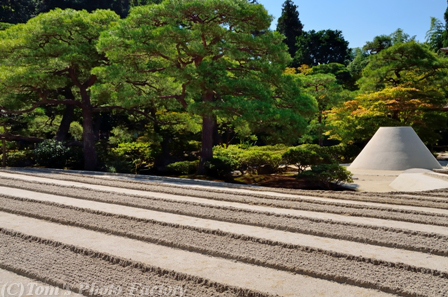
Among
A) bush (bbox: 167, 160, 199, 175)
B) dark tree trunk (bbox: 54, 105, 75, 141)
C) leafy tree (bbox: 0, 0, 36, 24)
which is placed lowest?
bush (bbox: 167, 160, 199, 175)

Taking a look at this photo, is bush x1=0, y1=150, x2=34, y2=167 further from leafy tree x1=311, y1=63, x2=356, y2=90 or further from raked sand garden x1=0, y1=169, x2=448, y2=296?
leafy tree x1=311, y1=63, x2=356, y2=90

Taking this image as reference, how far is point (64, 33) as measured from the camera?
39.5 feet

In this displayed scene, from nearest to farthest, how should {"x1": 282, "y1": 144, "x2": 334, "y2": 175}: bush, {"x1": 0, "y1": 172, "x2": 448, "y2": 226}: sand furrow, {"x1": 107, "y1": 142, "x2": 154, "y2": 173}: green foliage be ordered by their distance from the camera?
{"x1": 0, "y1": 172, "x2": 448, "y2": 226}: sand furrow < {"x1": 282, "y1": 144, "x2": 334, "y2": 175}: bush < {"x1": 107, "y1": 142, "x2": 154, "y2": 173}: green foliage

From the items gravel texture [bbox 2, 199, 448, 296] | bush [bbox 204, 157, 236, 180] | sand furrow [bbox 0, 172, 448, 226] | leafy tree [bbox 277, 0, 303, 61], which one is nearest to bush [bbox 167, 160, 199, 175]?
bush [bbox 204, 157, 236, 180]

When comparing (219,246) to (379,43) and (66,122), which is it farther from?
(379,43)

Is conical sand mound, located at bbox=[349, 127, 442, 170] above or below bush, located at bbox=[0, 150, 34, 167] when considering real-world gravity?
above

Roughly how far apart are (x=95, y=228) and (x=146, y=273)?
1.67 m

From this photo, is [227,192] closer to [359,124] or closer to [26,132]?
[26,132]

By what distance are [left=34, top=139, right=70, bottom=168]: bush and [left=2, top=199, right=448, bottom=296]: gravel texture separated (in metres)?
8.44

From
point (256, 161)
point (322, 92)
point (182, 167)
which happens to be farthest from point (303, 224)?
point (322, 92)

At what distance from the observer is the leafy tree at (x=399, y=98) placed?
18234 mm

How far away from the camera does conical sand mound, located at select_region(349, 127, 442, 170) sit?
12336 mm

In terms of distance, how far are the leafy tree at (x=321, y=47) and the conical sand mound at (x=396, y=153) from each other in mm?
26538

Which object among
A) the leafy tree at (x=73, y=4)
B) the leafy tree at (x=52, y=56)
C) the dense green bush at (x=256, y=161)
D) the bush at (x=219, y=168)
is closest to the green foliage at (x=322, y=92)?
the dense green bush at (x=256, y=161)
